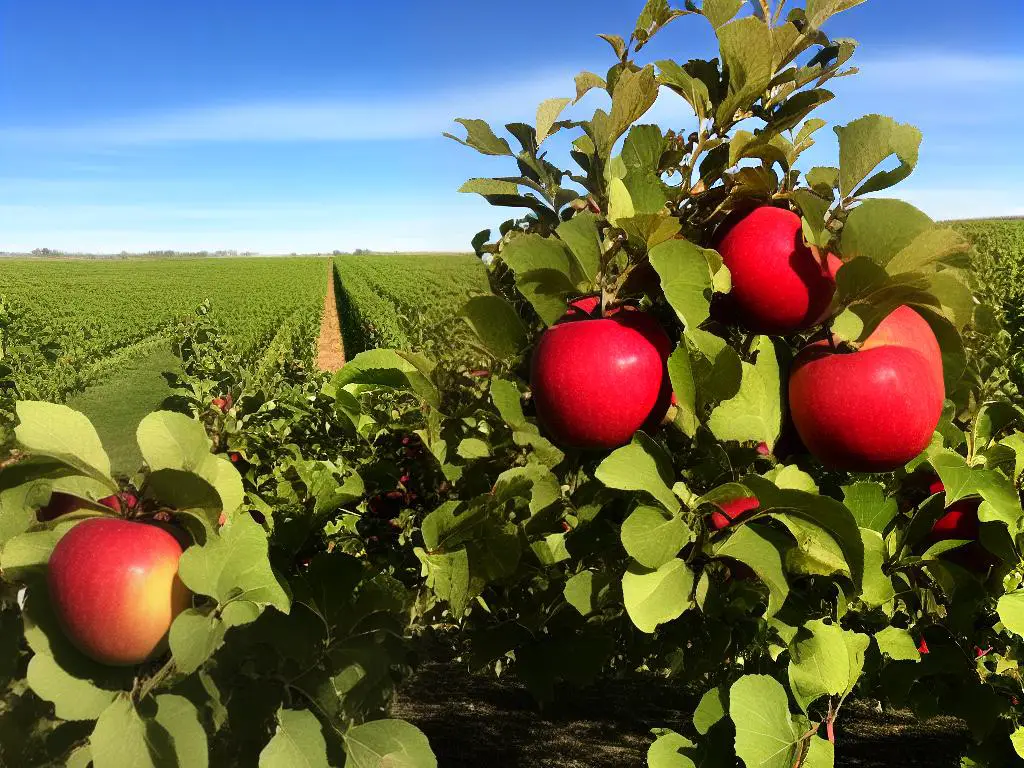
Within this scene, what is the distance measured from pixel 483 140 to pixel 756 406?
562 mm

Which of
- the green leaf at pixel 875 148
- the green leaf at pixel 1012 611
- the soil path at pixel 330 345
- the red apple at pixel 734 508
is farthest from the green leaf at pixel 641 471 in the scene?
the soil path at pixel 330 345

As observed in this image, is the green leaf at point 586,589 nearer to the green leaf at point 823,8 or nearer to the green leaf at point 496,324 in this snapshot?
the green leaf at point 496,324

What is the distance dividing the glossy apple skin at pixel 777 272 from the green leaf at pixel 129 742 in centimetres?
82

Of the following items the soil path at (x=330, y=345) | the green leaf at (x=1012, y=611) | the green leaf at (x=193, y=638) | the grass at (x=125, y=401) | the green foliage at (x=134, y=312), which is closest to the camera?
the green leaf at (x=193, y=638)

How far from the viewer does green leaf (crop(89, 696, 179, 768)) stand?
2.67 feet

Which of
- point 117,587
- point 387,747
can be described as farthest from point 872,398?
point 117,587

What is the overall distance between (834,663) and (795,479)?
0.32 metres

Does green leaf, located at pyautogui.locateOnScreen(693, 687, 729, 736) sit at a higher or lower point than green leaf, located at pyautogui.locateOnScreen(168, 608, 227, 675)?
lower

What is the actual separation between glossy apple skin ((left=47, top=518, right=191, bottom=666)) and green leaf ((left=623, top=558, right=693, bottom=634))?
508 millimetres

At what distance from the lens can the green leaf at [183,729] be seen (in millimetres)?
827

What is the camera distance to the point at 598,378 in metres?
0.83

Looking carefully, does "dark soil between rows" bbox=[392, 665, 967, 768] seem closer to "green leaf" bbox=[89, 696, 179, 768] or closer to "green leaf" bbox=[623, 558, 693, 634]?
"green leaf" bbox=[623, 558, 693, 634]

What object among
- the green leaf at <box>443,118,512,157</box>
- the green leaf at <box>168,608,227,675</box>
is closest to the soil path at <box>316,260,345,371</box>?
the green leaf at <box>443,118,512,157</box>

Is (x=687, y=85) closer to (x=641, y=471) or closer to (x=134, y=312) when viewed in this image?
(x=641, y=471)
